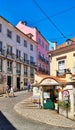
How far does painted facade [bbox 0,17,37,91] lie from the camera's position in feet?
129

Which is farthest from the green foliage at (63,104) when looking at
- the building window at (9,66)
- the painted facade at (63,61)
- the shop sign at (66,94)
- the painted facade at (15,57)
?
the building window at (9,66)

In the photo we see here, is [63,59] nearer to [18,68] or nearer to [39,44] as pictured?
[18,68]

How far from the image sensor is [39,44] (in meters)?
57.9

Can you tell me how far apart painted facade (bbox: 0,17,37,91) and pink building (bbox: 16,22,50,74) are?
263 centimetres

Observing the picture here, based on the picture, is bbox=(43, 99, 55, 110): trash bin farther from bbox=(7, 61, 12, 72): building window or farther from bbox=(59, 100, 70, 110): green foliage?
bbox=(7, 61, 12, 72): building window

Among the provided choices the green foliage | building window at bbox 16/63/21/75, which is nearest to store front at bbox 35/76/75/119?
the green foliage

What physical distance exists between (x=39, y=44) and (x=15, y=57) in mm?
15278

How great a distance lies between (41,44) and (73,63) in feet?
119

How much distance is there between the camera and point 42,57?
5966cm

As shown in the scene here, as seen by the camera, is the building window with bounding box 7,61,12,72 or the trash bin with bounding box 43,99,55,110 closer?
the trash bin with bounding box 43,99,55,110

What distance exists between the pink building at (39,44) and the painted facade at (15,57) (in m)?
2.63

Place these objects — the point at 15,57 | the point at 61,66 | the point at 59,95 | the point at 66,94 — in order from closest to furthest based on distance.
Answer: the point at 66,94 → the point at 59,95 → the point at 61,66 → the point at 15,57

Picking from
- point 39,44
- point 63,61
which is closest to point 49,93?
point 63,61

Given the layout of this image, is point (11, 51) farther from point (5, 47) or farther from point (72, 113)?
point (72, 113)
